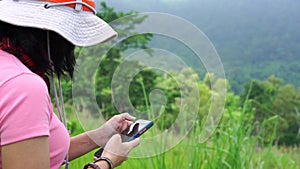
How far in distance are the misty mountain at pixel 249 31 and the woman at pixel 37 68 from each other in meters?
11.0

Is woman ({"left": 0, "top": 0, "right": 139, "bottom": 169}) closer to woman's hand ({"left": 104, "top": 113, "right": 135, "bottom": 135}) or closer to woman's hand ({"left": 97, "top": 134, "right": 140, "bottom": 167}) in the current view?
woman's hand ({"left": 97, "top": 134, "right": 140, "bottom": 167})

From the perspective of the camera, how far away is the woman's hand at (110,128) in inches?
50.6

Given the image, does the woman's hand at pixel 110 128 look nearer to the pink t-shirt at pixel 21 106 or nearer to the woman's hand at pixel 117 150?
the woman's hand at pixel 117 150

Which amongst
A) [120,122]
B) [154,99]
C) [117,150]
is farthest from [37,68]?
[154,99]

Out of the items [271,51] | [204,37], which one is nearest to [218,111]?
[204,37]

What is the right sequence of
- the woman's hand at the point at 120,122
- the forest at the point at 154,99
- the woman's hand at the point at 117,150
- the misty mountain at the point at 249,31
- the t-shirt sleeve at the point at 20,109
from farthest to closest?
the misty mountain at the point at 249,31, the forest at the point at 154,99, the woman's hand at the point at 120,122, the woman's hand at the point at 117,150, the t-shirt sleeve at the point at 20,109

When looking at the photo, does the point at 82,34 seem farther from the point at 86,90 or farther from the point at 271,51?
the point at 271,51

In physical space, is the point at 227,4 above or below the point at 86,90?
above

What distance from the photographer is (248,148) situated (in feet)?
6.65

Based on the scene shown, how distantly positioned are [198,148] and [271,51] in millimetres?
13986

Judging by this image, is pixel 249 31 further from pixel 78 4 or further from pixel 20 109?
pixel 20 109

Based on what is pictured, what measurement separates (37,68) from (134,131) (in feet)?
1.20

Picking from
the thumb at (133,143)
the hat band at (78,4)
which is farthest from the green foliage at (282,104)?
the hat band at (78,4)

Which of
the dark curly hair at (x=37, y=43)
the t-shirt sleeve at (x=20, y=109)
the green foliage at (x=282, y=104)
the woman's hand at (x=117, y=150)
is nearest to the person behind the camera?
the t-shirt sleeve at (x=20, y=109)
